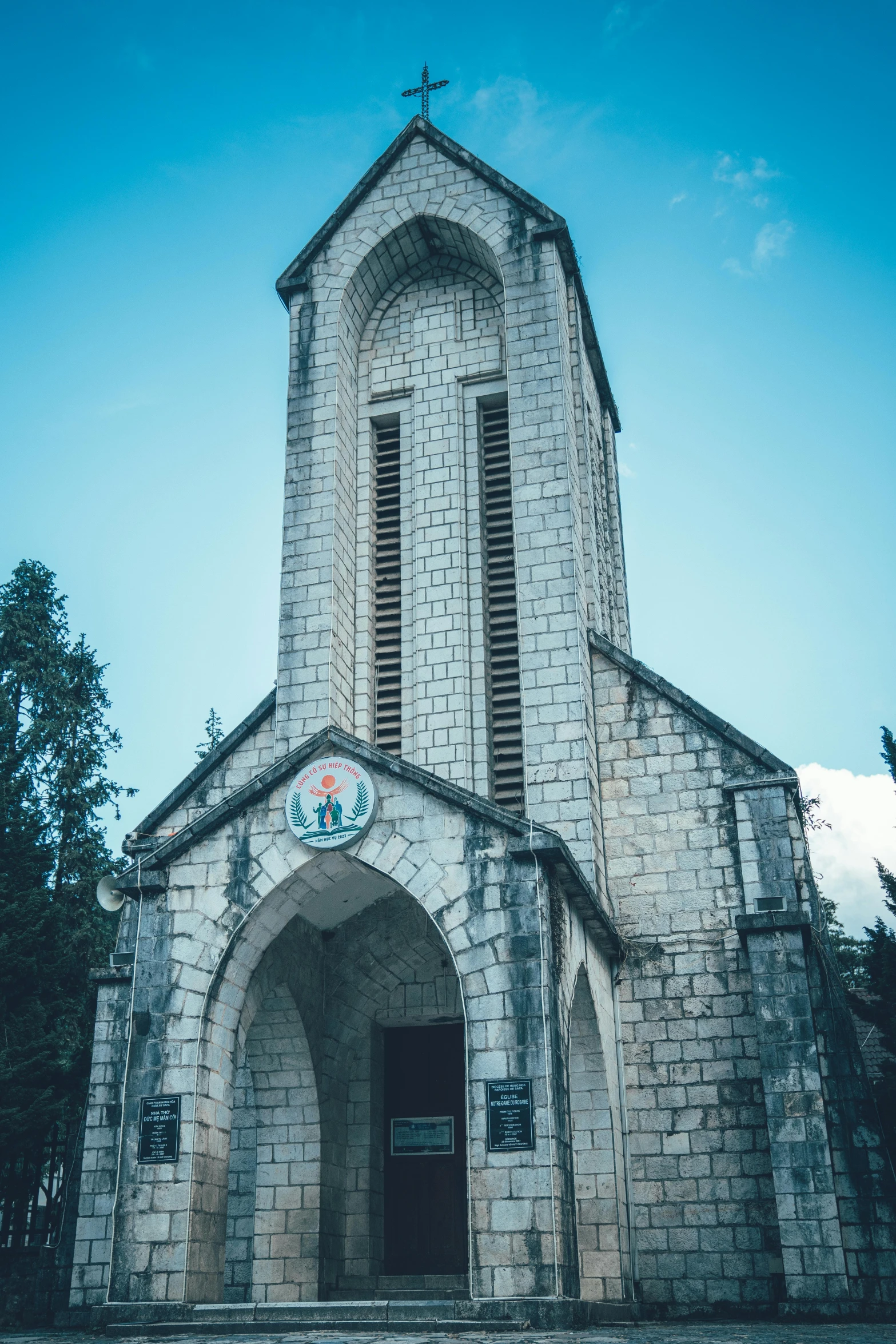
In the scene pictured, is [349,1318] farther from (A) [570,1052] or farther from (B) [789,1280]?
(B) [789,1280]

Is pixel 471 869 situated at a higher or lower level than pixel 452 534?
lower

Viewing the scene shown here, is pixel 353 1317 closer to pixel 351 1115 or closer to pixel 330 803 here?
pixel 330 803

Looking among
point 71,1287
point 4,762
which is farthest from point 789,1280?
point 4,762

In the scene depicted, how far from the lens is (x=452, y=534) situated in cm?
1722

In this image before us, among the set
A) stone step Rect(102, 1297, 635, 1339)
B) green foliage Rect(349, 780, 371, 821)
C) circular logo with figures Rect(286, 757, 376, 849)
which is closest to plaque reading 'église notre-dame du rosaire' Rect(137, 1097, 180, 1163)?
stone step Rect(102, 1297, 635, 1339)

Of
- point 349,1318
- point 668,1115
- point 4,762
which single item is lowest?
point 349,1318

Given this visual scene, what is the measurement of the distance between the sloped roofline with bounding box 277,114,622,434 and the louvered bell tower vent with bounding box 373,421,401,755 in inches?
114

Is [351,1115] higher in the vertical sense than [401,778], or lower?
lower

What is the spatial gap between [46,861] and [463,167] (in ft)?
41.1

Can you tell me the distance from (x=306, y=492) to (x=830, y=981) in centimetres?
961

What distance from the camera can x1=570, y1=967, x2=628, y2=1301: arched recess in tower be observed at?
516 inches

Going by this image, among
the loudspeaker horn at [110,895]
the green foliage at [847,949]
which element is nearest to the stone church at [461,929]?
the loudspeaker horn at [110,895]

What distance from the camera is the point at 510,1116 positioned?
35.3ft

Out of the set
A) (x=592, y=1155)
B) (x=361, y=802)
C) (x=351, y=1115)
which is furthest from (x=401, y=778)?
(x=351, y=1115)
